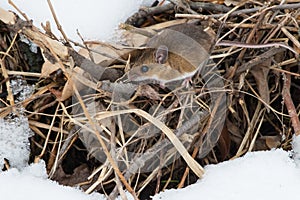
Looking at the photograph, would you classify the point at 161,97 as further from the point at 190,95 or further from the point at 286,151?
the point at 286,151

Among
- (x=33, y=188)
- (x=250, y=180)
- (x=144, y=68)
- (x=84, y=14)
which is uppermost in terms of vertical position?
(x=84, y=14)

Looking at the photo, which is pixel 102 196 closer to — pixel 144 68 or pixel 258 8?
pixel 144 68

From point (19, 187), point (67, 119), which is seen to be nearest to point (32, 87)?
point (67, 119)

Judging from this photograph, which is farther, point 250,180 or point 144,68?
point 144,68

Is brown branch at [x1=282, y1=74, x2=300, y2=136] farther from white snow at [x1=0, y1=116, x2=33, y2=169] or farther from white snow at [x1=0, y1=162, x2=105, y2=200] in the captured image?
white snow at [x1=0, y1=116, x2=33, y2=169]

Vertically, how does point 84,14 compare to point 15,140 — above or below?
above

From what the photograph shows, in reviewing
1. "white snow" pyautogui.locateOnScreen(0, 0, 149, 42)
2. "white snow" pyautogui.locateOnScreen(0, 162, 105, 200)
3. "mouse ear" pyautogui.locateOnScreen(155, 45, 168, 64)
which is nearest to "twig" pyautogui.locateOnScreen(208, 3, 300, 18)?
"mouse ear" pyautogui.locateOnScreen(155, 45, 168, 64)

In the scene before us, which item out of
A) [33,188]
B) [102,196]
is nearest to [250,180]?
[102,196]
